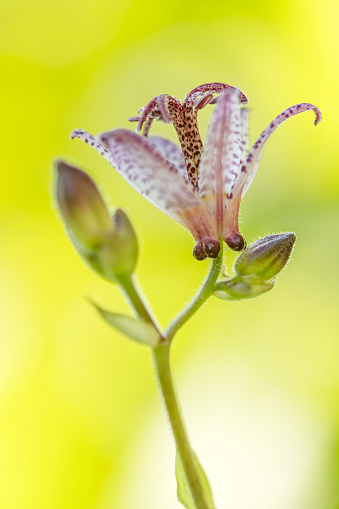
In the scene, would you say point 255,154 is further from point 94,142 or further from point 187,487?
point 187,487

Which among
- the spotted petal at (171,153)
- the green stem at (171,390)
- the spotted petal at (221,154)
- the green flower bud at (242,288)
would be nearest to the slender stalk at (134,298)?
the green stem at (171,390)

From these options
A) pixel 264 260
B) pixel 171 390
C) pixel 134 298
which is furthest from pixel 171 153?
pixel 171 390

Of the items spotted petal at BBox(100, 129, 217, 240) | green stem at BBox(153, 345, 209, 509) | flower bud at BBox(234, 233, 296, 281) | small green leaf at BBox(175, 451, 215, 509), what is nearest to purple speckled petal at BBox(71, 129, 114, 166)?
spotted petal at BBox(100, 129, 217, 240)

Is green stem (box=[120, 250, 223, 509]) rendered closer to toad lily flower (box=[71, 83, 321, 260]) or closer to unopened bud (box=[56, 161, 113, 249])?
unopened bud (box=[56, 161, 113, 249])

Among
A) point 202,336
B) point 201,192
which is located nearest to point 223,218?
point 201,192

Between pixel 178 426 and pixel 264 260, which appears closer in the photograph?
pixel 178 426

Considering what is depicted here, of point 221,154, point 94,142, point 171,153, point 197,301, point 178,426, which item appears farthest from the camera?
point 171,153
